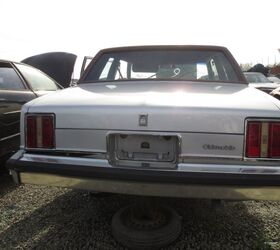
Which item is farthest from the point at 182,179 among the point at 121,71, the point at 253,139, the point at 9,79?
the point at 9,79

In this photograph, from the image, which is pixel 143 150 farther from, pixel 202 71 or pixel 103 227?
pixel 202 71

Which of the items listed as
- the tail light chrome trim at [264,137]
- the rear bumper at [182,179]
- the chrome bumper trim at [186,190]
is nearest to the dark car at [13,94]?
the rear bumper at [182,179]

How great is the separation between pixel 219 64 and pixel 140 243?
6.15 ft

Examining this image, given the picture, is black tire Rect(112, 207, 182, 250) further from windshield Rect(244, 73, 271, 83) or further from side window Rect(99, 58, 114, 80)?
windshield Rect(244, 73, 271, 83)

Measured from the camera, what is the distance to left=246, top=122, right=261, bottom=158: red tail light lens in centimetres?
249

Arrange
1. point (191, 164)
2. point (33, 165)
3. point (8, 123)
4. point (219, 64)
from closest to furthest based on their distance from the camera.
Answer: point (191, 164), point (33, 165), point (219, 64), point (8, 123)

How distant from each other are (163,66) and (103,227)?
1.58 m

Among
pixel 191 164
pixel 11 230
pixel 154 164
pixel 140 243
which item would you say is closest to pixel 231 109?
pixel 191 164

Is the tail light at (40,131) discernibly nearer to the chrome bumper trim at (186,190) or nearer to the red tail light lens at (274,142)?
the chrome bumper trim at (186,190)

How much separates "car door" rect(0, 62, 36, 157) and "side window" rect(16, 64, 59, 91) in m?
0.17

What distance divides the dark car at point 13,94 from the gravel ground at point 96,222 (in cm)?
55

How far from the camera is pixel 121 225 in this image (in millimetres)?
3008

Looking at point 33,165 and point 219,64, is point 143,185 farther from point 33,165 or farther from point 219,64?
point 219,64

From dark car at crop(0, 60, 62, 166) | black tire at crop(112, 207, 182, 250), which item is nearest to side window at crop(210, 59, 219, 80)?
black tire at crop(112, 207, 182, 250)
